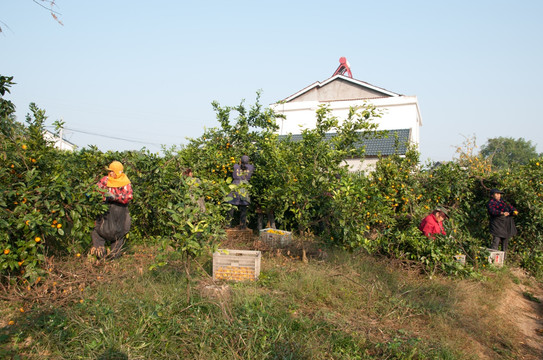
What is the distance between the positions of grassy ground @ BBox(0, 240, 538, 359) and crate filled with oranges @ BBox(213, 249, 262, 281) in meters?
0.21

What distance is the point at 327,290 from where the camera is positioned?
5.06 metres

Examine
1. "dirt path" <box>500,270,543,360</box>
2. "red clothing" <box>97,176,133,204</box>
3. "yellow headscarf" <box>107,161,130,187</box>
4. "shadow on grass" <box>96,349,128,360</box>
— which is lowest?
"dirt path" <box>500,270,543,360</box>

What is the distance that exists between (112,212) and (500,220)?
7.44 metres

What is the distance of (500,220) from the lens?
7.98 meters

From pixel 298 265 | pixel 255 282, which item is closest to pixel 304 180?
pixel 298 265

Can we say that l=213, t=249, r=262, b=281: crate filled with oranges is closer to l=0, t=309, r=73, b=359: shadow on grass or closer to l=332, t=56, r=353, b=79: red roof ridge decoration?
l=0, t=309, r=73, b=359: shadow on grass

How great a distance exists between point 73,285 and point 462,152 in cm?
2194

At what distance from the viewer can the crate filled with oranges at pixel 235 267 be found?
18.0 ft

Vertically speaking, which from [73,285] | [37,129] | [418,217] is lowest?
[73,285]

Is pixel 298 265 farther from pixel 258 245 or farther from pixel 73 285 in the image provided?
pixel 73 285

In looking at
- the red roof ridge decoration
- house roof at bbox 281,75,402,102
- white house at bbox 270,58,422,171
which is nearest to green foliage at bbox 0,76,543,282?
white house at bbox 270,58,422,171

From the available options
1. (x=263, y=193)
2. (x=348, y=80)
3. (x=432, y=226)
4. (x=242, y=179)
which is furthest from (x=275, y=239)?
(x=348, y=80)

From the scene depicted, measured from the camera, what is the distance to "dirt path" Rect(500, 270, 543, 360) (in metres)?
4.61

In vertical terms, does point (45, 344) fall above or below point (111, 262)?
below
